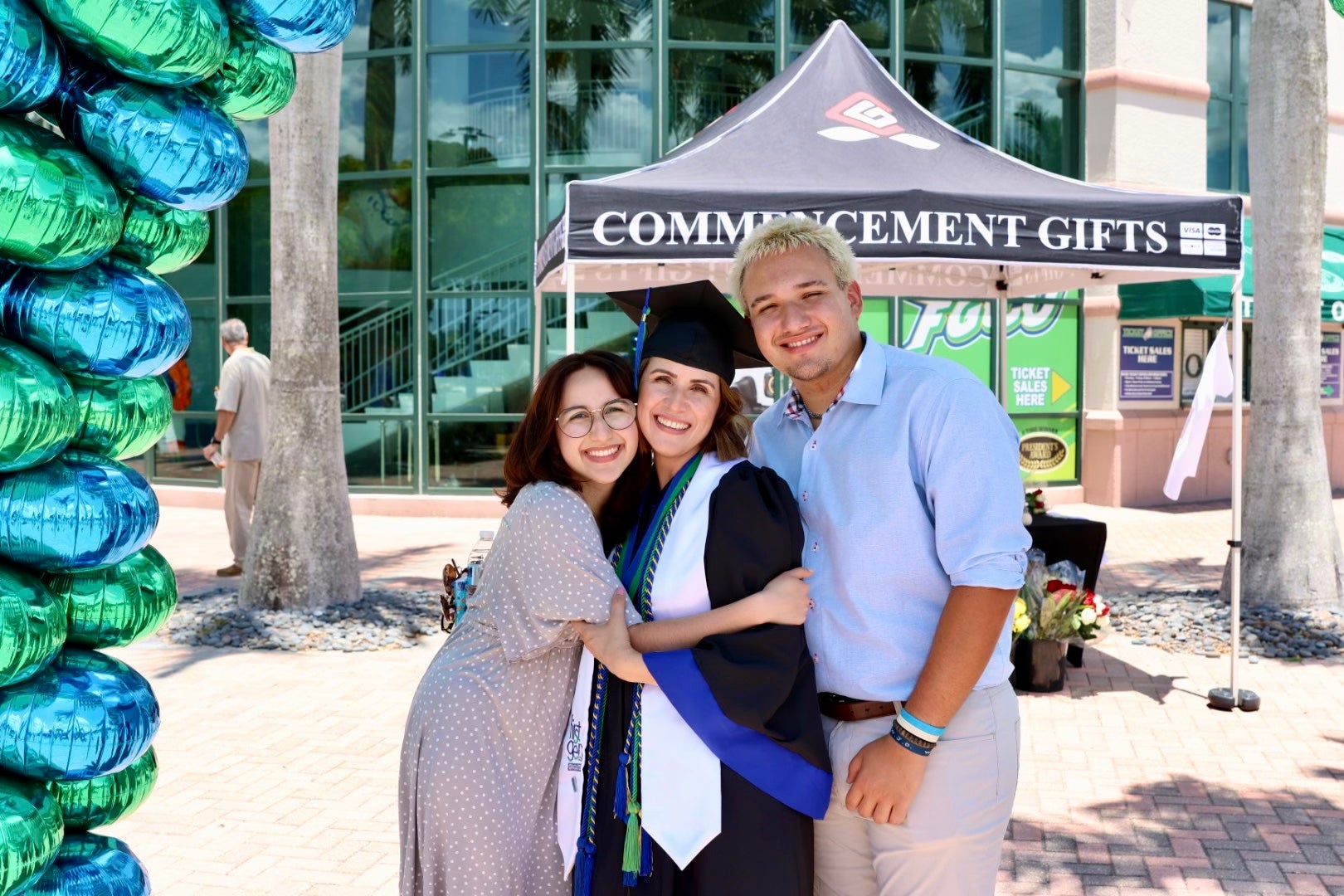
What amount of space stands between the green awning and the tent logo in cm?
749

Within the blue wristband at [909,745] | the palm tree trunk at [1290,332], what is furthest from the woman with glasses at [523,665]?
the palm tree trunk at [1290,332]

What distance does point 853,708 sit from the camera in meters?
A: 2.40

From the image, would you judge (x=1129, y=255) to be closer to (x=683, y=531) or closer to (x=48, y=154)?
(x=683, y=531)

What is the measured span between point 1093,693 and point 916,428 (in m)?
4.76

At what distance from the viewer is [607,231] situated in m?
5.36

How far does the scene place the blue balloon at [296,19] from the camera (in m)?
2.00

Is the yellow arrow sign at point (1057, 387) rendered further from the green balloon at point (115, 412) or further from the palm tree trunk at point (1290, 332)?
the green balloon at point (115, 412)

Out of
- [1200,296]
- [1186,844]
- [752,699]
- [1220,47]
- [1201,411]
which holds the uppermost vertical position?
[1220,47]

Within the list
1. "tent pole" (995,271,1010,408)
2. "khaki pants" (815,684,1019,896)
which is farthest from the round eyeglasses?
"tent pole" (995,271,1010,408)

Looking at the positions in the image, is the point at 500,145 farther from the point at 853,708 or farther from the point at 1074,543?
the point at 853,708

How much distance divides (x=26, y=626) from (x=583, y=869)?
1.23 meters

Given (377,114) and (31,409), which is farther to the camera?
(377,114)

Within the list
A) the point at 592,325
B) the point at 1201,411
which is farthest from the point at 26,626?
the point at 592,325

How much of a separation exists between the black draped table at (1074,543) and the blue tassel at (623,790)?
514 cm
